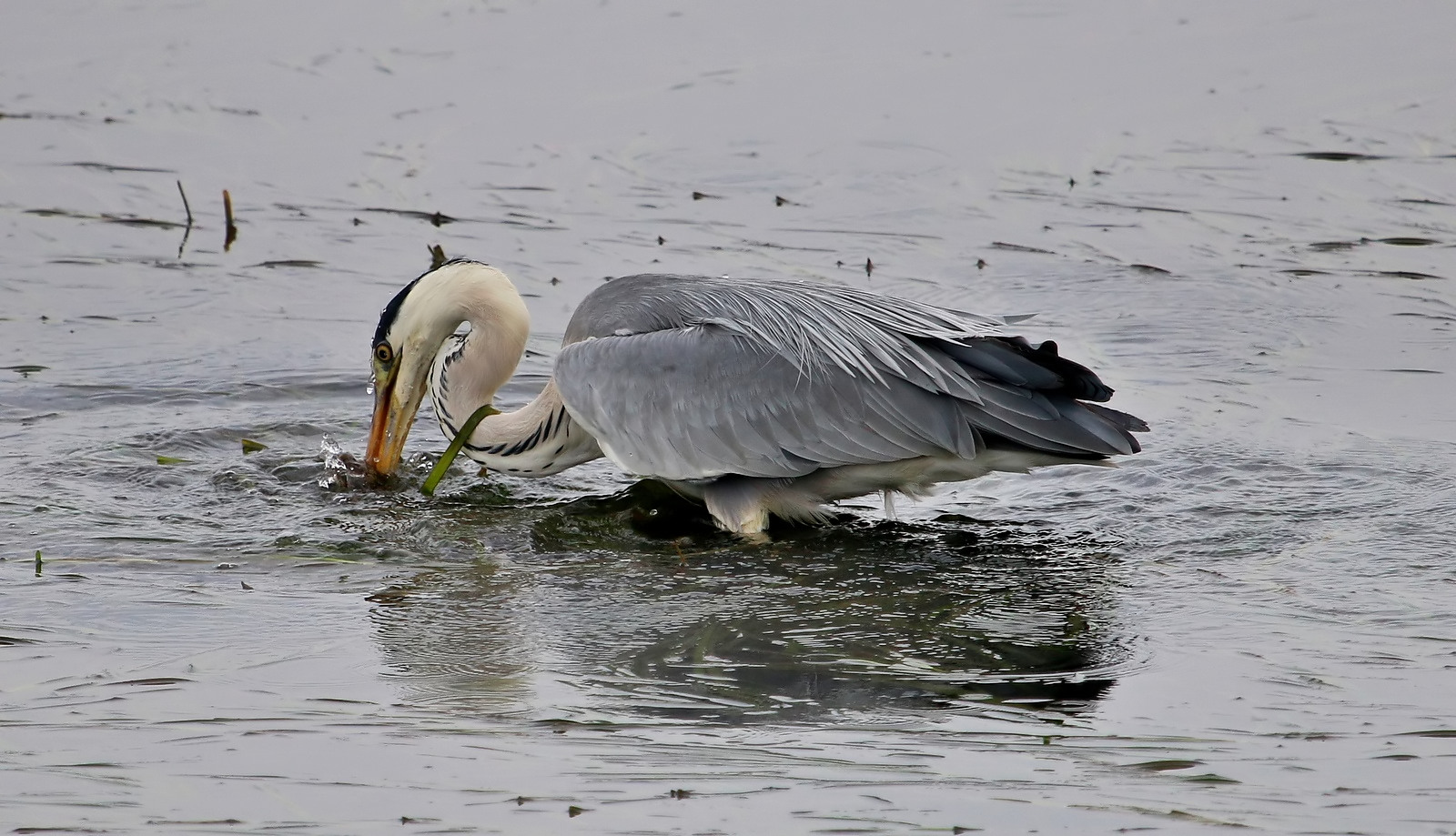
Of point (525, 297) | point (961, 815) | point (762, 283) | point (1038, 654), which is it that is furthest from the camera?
point (525, 297)

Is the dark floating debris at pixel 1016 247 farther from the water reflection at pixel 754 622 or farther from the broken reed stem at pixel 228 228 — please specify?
the broken reed stem at pixel 228 228

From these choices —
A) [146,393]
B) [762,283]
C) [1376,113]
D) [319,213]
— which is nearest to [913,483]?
[762,283]

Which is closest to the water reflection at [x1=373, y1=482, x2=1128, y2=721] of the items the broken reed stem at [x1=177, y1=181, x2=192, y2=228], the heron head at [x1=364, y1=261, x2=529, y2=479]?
the heron head at [x1=364, y1=261, x2=529, y2=479]

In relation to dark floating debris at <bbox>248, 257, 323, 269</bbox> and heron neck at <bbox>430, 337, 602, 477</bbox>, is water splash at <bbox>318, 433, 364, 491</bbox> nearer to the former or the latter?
heron neck at <bbox>430, 337, 602, 477</bbox>

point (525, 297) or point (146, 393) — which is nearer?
point (146, 393)

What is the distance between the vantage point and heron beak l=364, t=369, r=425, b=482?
22.6 feet

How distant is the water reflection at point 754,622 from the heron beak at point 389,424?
20.4 inches

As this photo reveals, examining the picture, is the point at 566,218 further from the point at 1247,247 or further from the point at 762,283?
the point at 1247,247

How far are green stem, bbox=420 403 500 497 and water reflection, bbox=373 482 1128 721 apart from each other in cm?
26

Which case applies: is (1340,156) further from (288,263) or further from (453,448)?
(288,263)

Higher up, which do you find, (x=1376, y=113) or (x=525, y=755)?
(x=1376, y=113)

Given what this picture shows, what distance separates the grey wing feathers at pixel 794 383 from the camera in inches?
237

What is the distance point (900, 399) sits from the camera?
6.18m

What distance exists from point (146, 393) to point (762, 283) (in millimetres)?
2959
